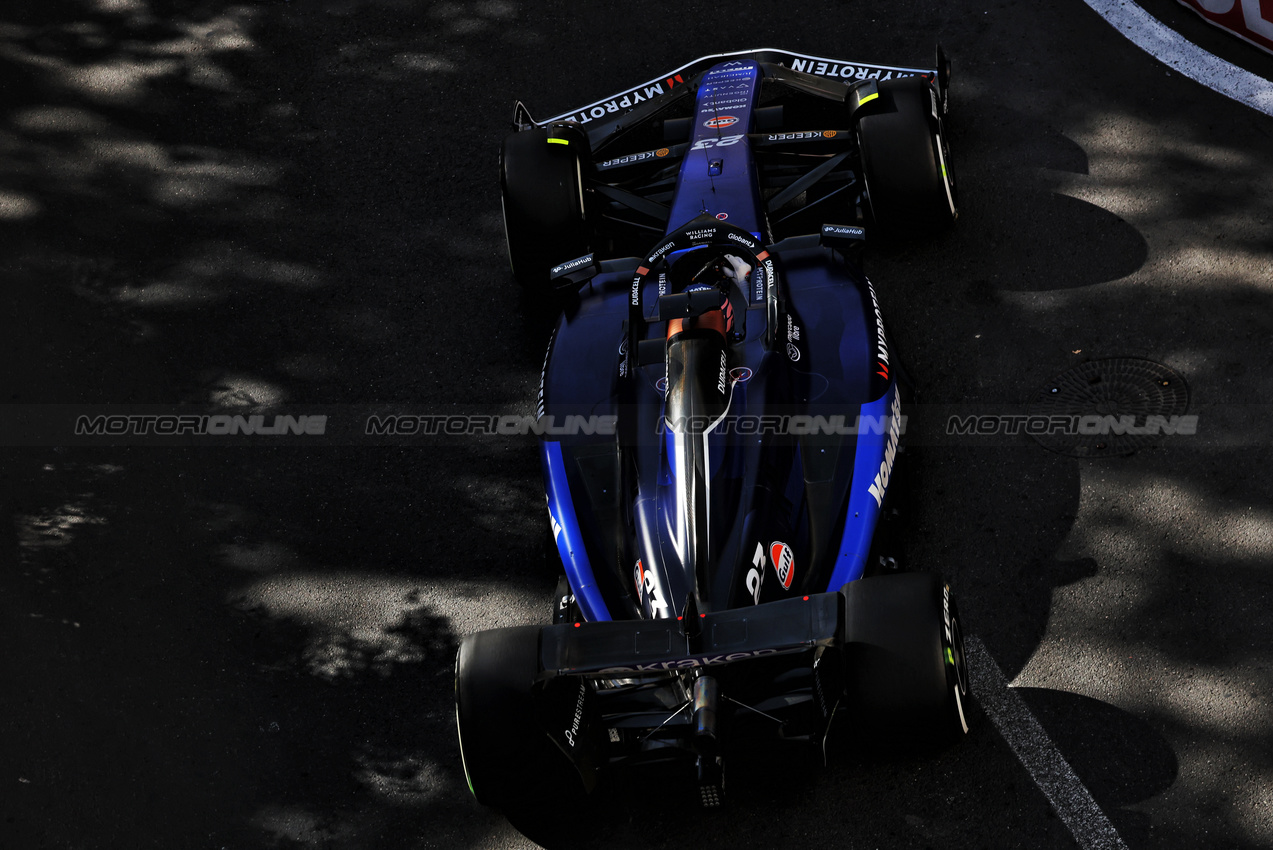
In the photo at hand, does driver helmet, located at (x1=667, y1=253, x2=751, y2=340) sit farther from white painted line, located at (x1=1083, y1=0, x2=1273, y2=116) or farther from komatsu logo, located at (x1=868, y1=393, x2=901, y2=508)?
white painted line, located at (x1=1083, y1=0, x2=1273, y2=116)

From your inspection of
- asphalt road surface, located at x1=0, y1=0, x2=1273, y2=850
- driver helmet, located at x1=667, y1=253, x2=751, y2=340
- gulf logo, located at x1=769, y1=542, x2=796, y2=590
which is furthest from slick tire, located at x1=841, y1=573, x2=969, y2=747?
driver helmet, located at x1=667, y1=253, x2=751, y2=340

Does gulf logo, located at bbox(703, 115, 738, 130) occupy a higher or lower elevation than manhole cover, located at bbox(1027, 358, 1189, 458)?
higher

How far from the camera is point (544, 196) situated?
6.58 meters

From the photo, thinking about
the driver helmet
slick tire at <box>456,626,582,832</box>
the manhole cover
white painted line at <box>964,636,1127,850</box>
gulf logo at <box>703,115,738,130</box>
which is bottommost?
white painted line at <box>964,636,1127,850</box>

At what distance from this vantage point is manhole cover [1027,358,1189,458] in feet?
19.1

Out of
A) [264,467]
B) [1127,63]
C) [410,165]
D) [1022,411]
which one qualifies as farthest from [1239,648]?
[410,165]

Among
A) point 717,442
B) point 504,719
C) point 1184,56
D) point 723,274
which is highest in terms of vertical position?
point 1184,56

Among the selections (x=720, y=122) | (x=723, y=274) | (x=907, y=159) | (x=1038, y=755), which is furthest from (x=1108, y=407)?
(x=720, y=122)

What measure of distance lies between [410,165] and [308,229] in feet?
2.89

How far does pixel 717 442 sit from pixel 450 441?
2.19 meters

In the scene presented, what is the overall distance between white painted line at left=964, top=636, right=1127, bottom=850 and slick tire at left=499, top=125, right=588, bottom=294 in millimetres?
3309

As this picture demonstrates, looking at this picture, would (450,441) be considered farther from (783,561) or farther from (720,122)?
(720,122)

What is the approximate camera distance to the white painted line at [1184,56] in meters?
7.07

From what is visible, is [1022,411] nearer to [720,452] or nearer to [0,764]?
[720,452]
